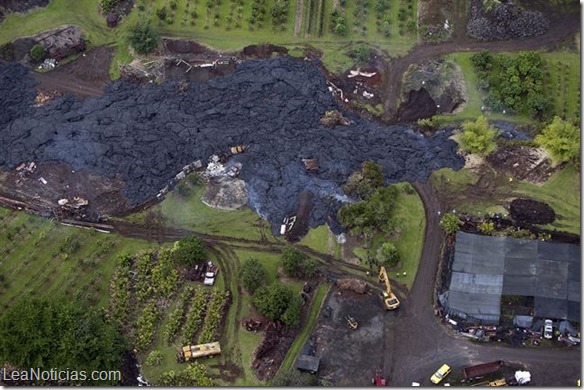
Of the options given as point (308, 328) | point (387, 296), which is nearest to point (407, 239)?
point (387, 296)

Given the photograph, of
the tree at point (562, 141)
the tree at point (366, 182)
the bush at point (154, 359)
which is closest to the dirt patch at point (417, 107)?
the tree at point (366, 182)

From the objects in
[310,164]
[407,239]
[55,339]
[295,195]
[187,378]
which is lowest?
[187,378]

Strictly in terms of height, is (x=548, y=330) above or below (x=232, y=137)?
below

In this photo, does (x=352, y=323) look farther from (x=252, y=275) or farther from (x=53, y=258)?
(x=53, y=258)

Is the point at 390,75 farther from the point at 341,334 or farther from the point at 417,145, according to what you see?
the point at 341,334

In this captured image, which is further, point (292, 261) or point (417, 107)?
point (417, 107)

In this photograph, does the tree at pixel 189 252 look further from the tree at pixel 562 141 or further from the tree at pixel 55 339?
the tree at pixel 562 141

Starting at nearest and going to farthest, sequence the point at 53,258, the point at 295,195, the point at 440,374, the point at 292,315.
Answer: the point at 440,374 < the point at 292,315 < the point at 53,258 < the point at 295,195
